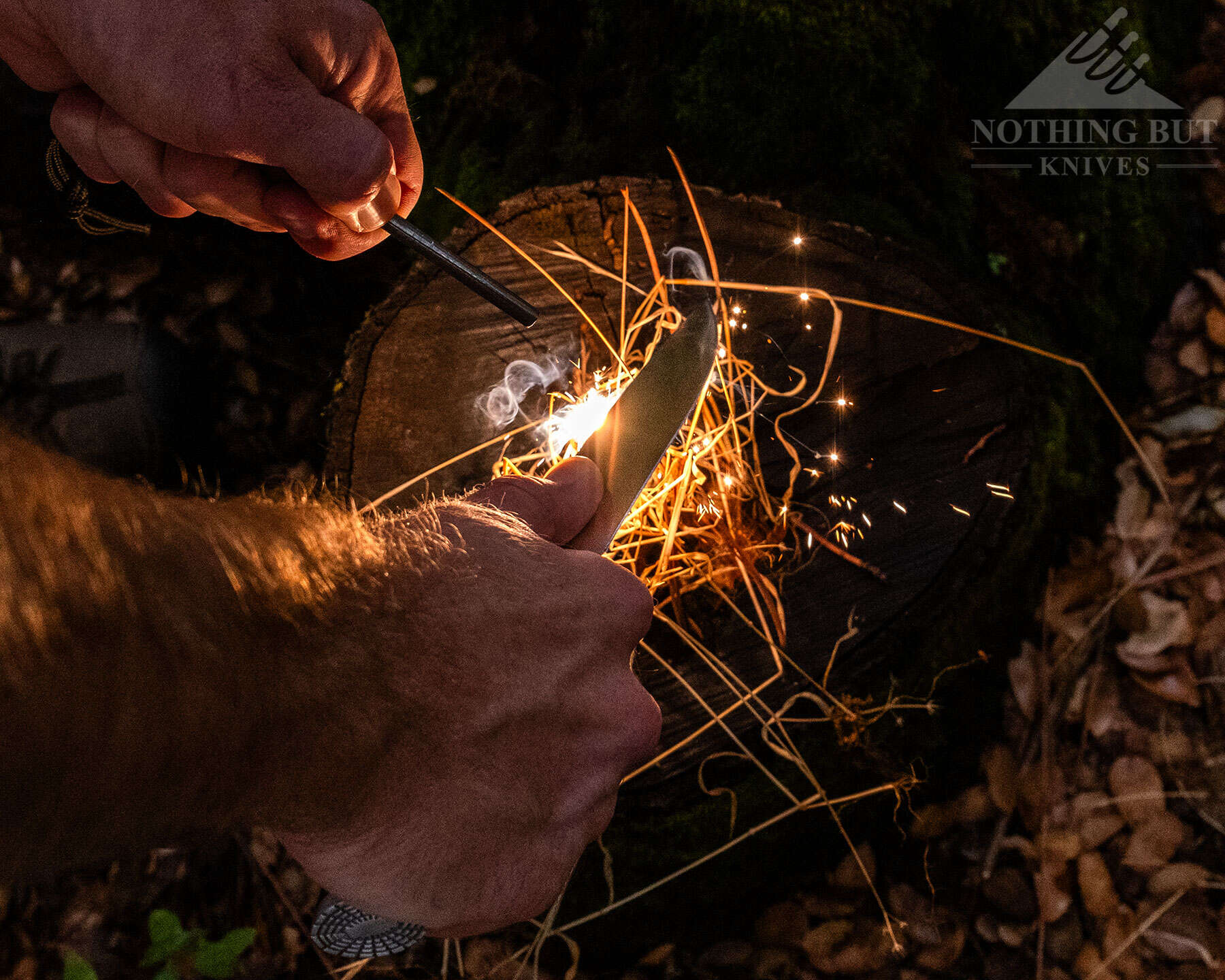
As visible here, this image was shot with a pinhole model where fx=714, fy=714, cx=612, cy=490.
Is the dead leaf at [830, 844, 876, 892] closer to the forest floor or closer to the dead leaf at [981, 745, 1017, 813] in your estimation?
the forest floor

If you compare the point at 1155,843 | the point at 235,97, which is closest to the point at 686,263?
the point at 235,97

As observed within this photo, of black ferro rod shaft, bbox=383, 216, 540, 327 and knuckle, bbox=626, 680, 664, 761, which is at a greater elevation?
black ferro rod shaft, bbox=383, 216, 540, 327

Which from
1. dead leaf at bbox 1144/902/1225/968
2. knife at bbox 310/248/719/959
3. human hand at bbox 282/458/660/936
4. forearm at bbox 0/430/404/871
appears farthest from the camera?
dead leaf at bbox 1144/902/1225/968

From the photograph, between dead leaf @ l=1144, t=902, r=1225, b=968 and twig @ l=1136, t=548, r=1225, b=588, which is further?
twig @ l=1136, t=548, r=1225, b=588

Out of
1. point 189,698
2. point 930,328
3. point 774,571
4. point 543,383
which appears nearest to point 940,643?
point 774,571

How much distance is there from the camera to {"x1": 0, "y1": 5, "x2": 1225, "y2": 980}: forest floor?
155 cm

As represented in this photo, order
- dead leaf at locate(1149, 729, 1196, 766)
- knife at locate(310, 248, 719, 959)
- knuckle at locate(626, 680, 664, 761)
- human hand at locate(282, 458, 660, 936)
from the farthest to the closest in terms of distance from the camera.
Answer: dead leaf at locate(1149, 729, 1196, 766), knife at locate(310, 248, 719, 959), knuckle at locate(626, 680, 664, 761), human hand at locate(282, 458, 660, 936)

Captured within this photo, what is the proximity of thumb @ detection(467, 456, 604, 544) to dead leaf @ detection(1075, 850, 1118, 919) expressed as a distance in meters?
1.43

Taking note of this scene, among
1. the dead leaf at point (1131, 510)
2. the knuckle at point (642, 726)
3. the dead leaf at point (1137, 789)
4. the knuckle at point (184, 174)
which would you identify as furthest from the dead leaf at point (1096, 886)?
the knuckle at point (184, 174)

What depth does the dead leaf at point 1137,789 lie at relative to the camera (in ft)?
5.21

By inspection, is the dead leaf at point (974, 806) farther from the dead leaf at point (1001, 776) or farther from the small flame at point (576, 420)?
the small flame at point (576, 420)

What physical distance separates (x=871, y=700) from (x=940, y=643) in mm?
163

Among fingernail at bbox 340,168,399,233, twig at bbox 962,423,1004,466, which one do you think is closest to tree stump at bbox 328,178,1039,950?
twig at bbox 962,423,1004,466

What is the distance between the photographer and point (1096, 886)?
1.57m
